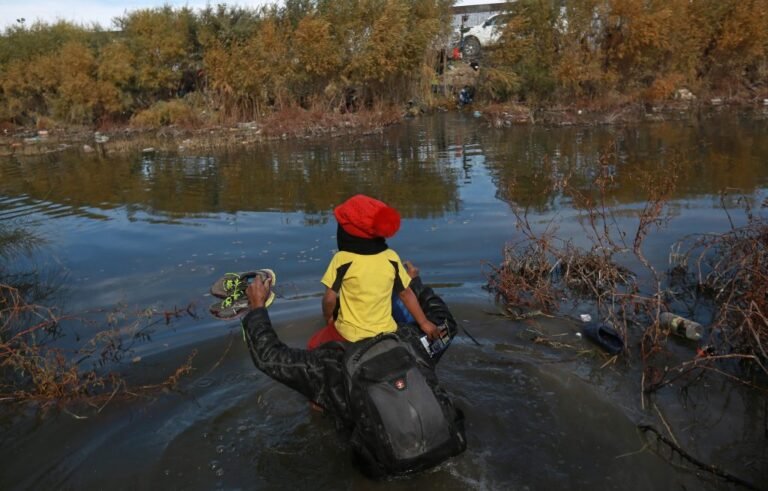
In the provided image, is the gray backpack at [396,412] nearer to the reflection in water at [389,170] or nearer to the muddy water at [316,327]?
the muddy water at [316,327]

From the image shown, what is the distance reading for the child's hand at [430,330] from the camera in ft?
13.7

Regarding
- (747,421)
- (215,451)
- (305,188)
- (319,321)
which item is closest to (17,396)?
(215,451)

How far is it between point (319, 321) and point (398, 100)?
2264 centimetres

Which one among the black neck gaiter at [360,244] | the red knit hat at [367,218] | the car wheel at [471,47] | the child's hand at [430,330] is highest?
the car wheel at [471,47]

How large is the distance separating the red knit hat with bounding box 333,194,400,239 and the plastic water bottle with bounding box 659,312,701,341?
2978 mm

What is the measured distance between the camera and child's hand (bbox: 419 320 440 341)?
164 inches

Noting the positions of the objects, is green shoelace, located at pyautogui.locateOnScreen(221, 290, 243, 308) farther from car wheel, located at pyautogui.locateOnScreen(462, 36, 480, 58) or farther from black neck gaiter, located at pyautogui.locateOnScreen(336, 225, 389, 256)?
car wheel, located at pyautogui.locateOnScreen(462, 36, 480, 58)

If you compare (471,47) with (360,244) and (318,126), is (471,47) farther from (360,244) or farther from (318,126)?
(360,244)

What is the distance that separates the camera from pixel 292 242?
8.70 metres

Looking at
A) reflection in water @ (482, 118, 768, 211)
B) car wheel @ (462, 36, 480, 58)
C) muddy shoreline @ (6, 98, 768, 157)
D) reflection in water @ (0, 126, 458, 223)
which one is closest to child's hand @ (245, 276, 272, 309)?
reflection in water @ (482, 118, 768, 211)

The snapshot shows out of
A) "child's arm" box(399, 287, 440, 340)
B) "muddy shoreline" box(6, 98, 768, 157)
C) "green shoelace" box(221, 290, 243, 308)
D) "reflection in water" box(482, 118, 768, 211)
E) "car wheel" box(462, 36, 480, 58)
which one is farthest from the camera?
"car wheel" box(462, 36, 480, 58)

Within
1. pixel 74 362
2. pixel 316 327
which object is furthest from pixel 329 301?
pixel 74 362

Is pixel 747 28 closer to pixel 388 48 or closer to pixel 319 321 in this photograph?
pixel 388 48

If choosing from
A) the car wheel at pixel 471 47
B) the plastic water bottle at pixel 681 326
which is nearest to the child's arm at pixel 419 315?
the plastic water bottle at pixel 681 326
